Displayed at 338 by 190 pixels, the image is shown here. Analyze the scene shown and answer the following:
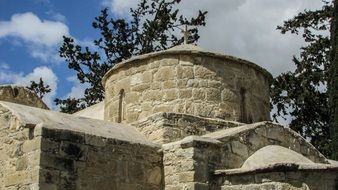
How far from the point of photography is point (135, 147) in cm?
797

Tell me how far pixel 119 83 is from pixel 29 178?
3328 millimetres

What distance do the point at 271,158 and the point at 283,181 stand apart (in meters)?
0.64

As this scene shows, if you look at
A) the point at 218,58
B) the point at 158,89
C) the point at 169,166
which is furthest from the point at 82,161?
the point at 218,58

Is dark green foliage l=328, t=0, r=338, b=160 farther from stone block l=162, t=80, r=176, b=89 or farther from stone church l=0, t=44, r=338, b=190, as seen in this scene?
stone block l=162, t=80, r=176, b=89

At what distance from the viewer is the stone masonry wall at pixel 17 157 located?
7004 millimetres

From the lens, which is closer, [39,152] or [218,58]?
[39,152]

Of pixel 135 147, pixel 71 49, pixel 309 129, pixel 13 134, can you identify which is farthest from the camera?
pixel 71 49

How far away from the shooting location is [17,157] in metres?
7.32

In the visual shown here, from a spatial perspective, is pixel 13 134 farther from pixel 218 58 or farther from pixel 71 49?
pixel 71 49

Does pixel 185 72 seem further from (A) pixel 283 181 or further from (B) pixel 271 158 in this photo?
(A) pixel 283 181

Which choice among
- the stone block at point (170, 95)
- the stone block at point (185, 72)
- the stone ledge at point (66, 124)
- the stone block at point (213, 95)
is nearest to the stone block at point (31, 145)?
the stone ledge at point (66, 124)

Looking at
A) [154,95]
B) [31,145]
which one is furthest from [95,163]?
[154,95]

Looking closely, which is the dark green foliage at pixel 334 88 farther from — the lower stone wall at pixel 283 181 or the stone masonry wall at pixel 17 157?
the stone masonry wall at pixel 17 157

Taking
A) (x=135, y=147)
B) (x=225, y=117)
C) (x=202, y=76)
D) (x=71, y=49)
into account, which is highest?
(x=71, y=49)
